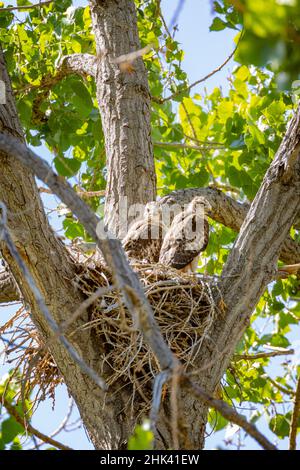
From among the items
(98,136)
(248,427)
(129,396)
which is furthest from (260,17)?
(98,136)

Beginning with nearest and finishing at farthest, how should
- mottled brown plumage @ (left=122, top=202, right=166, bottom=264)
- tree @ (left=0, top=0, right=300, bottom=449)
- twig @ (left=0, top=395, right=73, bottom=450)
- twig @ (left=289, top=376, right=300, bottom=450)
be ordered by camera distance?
tree @ (left=0, top=0, right=300, bottom=449), twig @ (left=0, top=395, right=73, bottom=450), twig @ (left=289, top=376, right=300, bottom=450), mottled brown plumage @ (left=122, top=202, right=166, bottom=264)

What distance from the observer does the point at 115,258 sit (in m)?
2.17

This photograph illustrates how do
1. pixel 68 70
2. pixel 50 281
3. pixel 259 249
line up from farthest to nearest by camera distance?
pixel 68 70 → pixel 259 249 → pixel 50 281

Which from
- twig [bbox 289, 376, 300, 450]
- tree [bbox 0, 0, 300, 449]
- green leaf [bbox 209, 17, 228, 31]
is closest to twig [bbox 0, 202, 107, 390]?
tree [bbox 0, 0, 300, 449]

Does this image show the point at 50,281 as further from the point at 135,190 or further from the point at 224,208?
the point at 224,208

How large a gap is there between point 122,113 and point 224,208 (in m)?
0.88

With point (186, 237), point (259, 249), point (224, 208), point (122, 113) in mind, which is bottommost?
point (259, 249)

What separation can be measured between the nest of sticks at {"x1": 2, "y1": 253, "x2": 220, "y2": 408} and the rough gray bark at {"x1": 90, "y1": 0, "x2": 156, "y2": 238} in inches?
29.9

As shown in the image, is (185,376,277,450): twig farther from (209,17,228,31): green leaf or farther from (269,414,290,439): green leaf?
(209,17,228,31): green leaf

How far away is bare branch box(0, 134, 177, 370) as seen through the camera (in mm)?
1960

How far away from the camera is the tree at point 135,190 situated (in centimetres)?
221

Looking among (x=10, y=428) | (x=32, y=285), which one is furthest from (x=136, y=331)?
(x=32, y=285)

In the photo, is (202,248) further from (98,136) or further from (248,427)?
(248,427)
